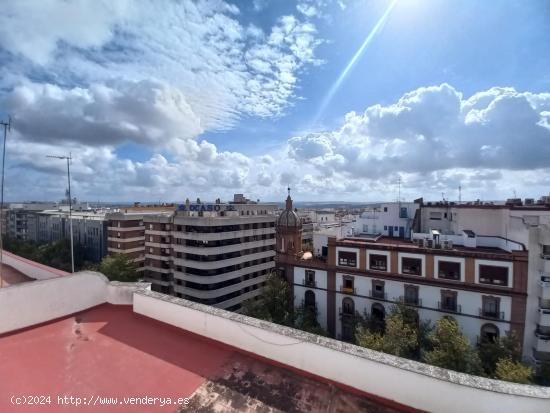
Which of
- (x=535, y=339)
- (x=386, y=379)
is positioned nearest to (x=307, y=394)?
(x=386, y=379)

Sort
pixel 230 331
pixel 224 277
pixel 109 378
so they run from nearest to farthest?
pixel 109 378
pixel 230 331
pixel 224 277

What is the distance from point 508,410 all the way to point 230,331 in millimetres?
4948

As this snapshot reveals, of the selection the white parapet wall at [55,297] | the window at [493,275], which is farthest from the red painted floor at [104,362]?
the window at [493,275]

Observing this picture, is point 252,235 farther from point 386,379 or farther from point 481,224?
point 386,379

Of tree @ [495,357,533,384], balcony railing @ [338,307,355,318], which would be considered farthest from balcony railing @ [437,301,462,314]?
balcony railing @ [338,307,355,318]

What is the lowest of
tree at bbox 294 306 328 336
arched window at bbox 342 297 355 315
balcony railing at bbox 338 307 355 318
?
tree at bbox 294 306 328 336

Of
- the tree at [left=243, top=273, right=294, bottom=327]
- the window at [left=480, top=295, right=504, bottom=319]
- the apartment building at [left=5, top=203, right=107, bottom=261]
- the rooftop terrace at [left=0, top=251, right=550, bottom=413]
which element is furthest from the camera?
the apartment building at [left=5, top=203, right=107, bottom=261]

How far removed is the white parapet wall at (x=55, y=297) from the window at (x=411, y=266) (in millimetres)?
23462

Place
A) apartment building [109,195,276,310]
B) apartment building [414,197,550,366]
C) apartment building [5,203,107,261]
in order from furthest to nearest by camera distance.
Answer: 1. apartment building [5,203,107,261]
2. apartment building [109,195,276,310]
3. apartment building [414,197,550,366]

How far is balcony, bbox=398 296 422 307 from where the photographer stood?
2530 cm

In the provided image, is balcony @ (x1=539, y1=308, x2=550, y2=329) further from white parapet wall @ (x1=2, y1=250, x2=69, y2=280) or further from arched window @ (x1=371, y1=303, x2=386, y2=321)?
white parapet wall @ (x1=2, y1=250, x2=69, y2=280)

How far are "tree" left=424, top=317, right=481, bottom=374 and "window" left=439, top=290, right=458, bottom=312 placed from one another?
5146 mm

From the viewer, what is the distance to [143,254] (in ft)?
164

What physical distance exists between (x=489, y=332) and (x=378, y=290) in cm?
871
